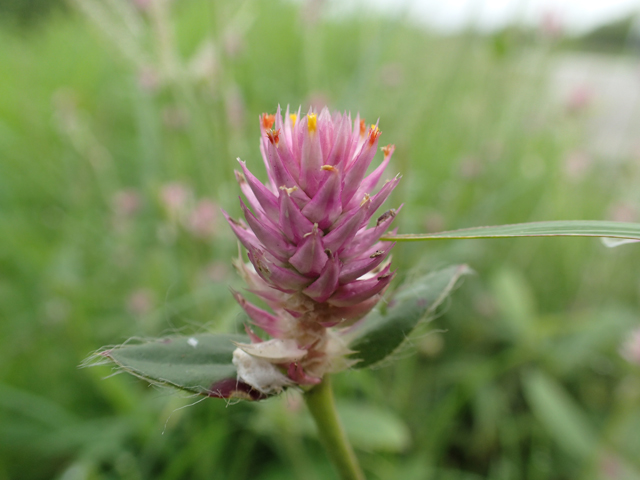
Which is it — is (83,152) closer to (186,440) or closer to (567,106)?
(186,440)

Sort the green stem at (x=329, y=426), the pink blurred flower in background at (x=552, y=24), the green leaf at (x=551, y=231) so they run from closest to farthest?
the green leaf at (x=551, y=231) < the green stem at (x=329, y=426) < the pink blurred flower in background at (x=552, y=24)

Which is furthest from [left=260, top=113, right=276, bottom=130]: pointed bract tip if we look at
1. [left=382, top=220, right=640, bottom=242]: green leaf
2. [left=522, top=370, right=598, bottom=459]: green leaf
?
[left=522, top=370, right=598, bottom=459]: green leaf

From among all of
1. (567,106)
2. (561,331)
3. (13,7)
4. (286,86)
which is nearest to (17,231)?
(286,86)

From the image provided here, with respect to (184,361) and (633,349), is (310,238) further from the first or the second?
(633,349)

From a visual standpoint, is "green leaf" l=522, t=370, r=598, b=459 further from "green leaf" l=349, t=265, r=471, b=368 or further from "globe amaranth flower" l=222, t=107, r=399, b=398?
"globe amaranth flower" l=222, t=107, r=399, b=398

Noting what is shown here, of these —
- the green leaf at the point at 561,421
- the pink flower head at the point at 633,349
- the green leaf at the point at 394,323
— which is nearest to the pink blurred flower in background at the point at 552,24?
the pink flower head at the point at 633,349

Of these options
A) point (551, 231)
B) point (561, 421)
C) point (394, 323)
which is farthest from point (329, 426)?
point (561, 421)

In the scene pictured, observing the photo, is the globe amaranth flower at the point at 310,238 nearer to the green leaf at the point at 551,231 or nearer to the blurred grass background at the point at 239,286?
the green leaf at the point at 551,231
